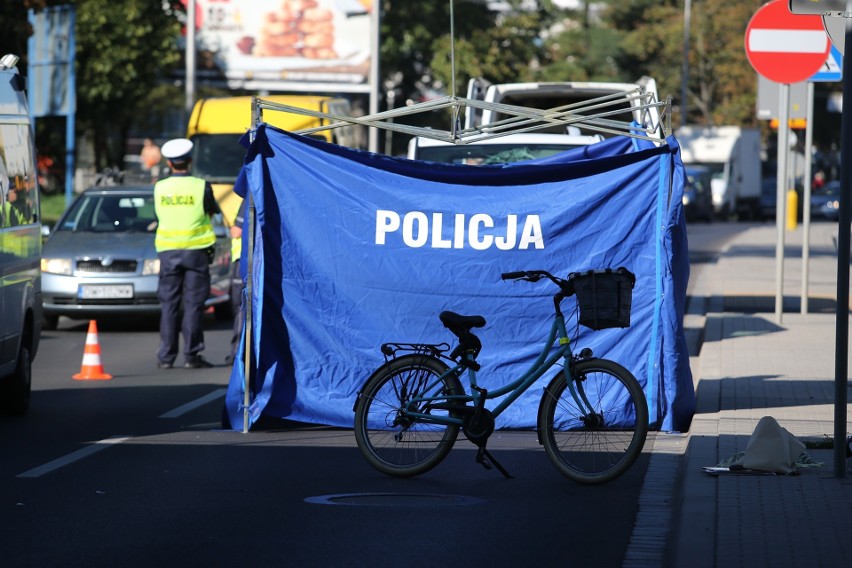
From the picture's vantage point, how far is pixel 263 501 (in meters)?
7.96

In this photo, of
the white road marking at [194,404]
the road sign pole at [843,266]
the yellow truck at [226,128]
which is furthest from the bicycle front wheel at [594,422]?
the yellow truck at [226,128]

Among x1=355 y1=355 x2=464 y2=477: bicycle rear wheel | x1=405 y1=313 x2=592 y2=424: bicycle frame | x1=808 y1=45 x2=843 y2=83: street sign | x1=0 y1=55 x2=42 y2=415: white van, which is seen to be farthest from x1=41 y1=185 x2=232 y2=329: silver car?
x1=405 y1=313 x2=592 y2=424: bicycle frame

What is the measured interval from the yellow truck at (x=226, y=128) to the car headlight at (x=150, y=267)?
20.0ft

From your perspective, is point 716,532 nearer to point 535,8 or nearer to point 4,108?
point 4,108

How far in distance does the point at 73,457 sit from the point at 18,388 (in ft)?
6.13

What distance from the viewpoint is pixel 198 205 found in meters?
13.7

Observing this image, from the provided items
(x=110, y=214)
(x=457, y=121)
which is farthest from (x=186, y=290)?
(x=110, y=214)

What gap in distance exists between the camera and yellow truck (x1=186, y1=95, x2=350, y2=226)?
2358cm

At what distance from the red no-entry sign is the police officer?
16.2 feet

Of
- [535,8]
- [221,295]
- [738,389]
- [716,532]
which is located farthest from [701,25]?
[716,532]

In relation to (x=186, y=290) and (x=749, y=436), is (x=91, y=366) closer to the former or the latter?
(x=186, y=290)

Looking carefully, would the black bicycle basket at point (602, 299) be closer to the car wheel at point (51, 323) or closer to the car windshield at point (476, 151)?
the car windshield at point (476, 151)

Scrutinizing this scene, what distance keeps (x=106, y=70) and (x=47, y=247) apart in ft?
82.6

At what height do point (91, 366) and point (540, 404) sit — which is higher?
point (540, 404)
